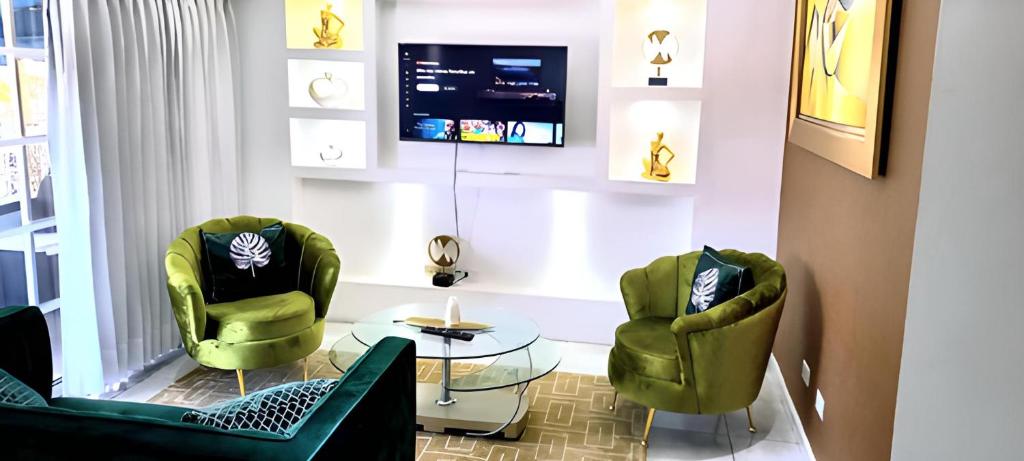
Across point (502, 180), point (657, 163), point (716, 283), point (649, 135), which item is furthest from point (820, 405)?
point (502, 180)

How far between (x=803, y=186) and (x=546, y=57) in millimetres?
1695

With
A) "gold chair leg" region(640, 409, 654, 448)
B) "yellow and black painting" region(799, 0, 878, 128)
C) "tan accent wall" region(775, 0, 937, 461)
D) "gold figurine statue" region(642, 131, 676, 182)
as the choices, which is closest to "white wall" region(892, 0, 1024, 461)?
"tan accent wall" region(775, 0, 937, 461)

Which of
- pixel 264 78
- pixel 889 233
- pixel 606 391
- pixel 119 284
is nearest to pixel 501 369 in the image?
pixel 606 391

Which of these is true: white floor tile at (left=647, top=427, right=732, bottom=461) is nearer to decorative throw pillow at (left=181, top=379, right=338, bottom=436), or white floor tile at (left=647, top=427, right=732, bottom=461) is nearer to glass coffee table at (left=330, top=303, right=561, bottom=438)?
glass coffee table at (left=330, top=303, right=561, bottom=438)

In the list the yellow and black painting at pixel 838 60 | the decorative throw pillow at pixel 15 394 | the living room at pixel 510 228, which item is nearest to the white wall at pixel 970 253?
the living room at pixel 510 228

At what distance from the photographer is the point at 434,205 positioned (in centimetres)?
513

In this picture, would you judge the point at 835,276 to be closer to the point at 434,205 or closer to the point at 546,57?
the point at 546,57

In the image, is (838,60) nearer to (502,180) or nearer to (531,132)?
(531,132)

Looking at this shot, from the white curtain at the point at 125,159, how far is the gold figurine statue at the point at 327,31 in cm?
56

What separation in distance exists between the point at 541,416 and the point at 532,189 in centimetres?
158

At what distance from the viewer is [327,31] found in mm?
4926

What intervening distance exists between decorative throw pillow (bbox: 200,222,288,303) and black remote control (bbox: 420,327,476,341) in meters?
1.13

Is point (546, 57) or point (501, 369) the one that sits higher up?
point (546, 57)

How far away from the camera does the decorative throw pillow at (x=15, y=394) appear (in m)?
1.98
